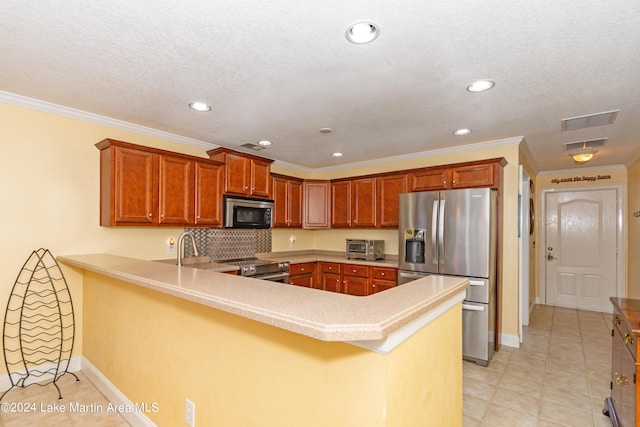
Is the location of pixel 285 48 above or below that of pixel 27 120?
above

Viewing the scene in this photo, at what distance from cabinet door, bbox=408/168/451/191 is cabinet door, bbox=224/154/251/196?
2.13 meters

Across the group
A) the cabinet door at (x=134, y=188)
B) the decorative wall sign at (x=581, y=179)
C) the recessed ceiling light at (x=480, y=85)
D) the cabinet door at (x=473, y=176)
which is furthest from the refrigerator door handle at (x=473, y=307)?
the decorative wall sign at (x=581, y=179)

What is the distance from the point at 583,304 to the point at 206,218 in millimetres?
6182

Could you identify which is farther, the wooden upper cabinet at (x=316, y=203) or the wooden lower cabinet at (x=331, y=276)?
the wooden upper cabinet at (x=316, y=203)

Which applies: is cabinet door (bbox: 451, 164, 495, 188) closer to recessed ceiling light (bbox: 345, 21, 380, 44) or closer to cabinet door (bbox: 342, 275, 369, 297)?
cabinet door (bbox: 342, 275, 369, 297)

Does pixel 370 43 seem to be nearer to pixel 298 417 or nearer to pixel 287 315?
pixel 287 315

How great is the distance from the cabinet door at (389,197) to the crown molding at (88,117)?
7.89ft

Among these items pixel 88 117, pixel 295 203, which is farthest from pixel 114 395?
pixel 295 203

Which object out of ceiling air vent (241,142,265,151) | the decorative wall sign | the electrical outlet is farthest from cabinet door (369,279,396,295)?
the decorative wall sign

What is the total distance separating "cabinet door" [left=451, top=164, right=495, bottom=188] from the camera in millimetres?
3598

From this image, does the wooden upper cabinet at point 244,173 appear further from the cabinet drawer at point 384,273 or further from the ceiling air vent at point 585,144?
the ceiling air vent at point 585,144

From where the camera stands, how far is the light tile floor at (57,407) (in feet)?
7.32

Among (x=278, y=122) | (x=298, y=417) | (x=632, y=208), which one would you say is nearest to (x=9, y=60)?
(x=278, y=122)

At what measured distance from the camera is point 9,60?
2041mm
